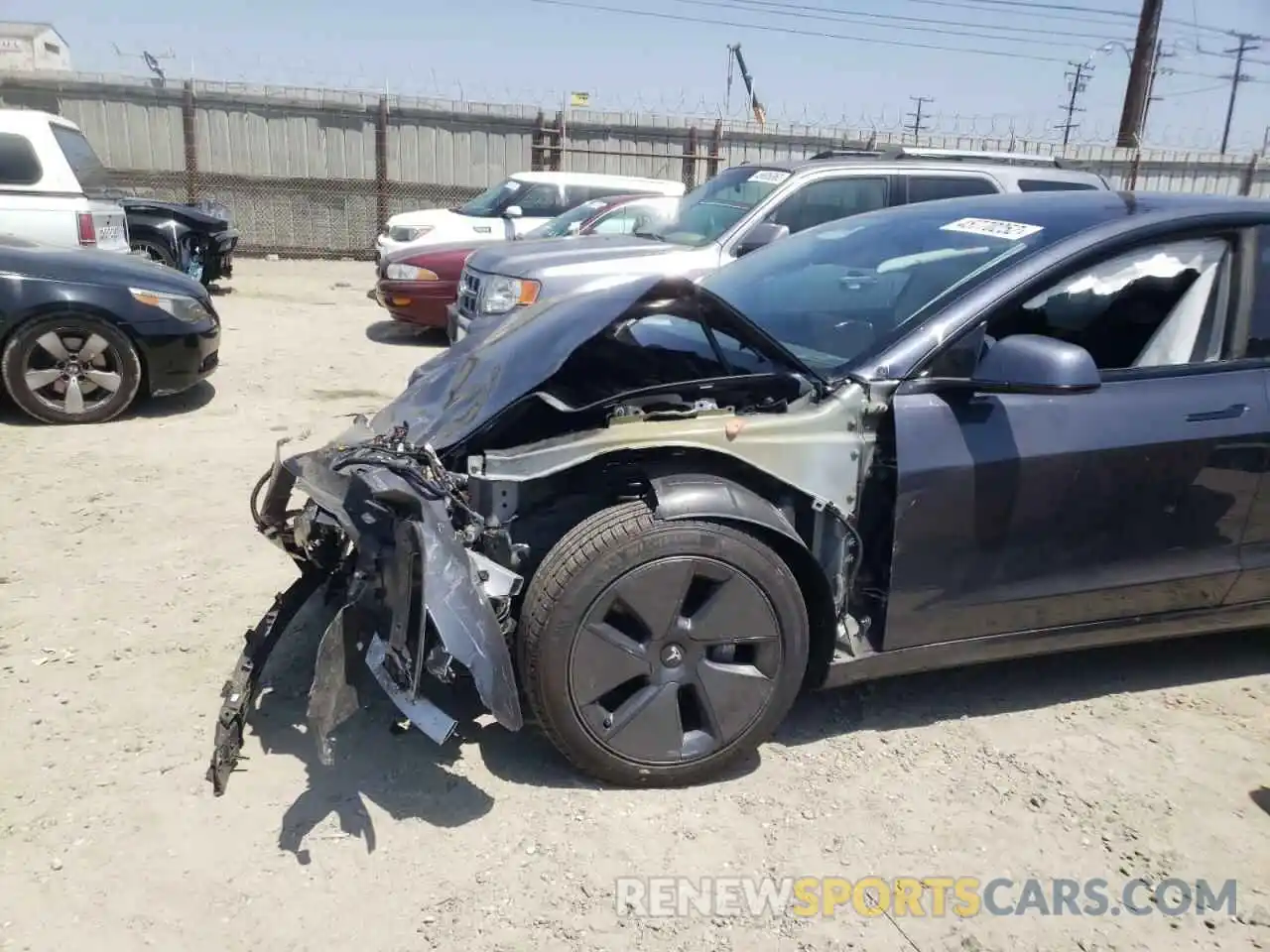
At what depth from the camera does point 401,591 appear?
2.51 meters

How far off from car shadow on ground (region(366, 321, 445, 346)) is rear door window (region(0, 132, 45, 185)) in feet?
10.4

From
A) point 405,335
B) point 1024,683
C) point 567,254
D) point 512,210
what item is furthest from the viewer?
point 512,210

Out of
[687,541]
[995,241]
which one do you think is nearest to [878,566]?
[687,541]

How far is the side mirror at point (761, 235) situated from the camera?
20.9 ft

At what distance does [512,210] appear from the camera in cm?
1207

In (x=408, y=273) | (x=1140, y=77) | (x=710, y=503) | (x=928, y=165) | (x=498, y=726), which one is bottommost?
(x=498, y=726)

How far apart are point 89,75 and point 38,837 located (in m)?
16.7

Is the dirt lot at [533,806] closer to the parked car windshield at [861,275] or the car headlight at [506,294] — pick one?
the parked car windshield at [861,275]

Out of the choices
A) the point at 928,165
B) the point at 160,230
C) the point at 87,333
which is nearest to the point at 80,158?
the point at 160,230

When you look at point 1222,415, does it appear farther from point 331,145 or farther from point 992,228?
point 331,145

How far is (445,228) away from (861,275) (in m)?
9.06

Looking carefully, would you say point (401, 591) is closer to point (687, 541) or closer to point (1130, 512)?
point (687, 541)

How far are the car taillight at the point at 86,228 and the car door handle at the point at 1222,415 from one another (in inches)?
334

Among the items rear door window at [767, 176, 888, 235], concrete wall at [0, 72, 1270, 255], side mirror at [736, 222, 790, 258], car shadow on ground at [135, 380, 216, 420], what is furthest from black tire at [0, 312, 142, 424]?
concrete wall at [0, 72, 1270, 255]
